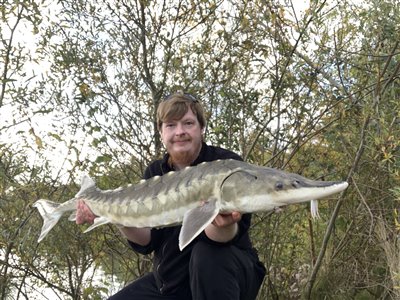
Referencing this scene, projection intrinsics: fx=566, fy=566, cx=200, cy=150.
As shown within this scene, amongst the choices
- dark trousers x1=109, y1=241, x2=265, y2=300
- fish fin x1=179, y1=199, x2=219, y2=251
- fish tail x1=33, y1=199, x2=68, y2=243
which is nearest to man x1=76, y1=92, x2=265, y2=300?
dark trousers x1=109, y1=241, x2=265, y2=300

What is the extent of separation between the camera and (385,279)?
14.9 ft

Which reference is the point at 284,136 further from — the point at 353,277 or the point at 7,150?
the point at 7,150

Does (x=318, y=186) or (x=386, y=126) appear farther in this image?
(x=386, y=126)

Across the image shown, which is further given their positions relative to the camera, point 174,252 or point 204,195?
point 174,252

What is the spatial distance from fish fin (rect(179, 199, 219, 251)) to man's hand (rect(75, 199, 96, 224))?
0.94 meters

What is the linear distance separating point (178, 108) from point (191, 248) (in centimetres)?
81

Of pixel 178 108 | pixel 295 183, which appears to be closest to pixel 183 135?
pixel 178 108

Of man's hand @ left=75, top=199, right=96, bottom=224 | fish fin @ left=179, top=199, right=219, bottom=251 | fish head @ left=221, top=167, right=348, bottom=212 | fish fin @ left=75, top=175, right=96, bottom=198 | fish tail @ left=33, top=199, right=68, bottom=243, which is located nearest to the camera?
fish head @ left=221, top=167, right=348, bottom=212

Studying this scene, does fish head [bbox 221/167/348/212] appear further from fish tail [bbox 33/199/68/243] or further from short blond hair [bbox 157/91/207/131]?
fish tail [bbox 33/199/68/243]

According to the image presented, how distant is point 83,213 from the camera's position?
3.43 m

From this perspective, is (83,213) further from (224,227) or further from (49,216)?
(224,227)

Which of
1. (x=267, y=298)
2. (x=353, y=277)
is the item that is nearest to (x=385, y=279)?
(x=353, y=277)

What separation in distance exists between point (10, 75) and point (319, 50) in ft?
8.54

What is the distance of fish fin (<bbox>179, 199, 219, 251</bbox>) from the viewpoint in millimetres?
2533
